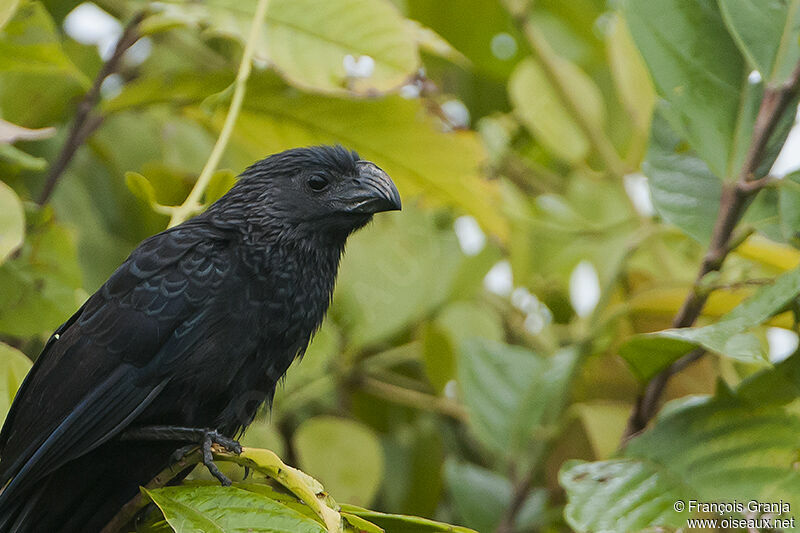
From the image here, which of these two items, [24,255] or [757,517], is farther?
[24,255]

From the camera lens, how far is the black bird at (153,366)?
1.71 m

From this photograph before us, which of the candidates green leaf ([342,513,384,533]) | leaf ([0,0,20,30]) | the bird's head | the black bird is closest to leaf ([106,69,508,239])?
the bird's head

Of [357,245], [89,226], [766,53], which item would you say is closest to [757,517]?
[766,53]

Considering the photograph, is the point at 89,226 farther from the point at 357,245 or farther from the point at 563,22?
the point at 563,22

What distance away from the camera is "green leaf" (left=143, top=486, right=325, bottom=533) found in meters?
1.38

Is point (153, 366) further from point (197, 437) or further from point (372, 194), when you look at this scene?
point (372, 194)

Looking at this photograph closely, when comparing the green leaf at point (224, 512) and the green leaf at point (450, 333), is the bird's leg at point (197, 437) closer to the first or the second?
the green leaf at point (224, 512)

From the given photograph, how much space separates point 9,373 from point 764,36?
60.6 inches

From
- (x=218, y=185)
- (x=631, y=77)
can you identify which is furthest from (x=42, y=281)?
(x=631, y=77)

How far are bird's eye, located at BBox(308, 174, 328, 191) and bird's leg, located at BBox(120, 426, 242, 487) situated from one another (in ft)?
2.09

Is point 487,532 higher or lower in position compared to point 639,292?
lower

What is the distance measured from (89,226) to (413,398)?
1.05 meters

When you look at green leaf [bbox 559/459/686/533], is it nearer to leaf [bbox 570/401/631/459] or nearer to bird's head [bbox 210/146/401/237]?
leaf [bbox 570/401/631/459]

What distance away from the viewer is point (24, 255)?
196cm
